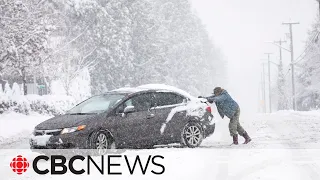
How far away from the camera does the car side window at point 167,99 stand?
13.4 metres

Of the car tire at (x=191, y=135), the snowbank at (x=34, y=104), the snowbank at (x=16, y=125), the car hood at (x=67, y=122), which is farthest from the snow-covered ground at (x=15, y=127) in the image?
the car tire at (x=191, y=135)

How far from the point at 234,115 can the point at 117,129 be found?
3.70 m

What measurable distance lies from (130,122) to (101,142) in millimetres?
983

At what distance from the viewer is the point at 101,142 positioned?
1172cm

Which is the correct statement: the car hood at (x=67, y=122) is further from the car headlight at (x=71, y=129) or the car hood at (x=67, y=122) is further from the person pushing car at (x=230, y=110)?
the person pushing car at (x=230, y=110)

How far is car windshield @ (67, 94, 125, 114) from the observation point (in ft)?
41.0

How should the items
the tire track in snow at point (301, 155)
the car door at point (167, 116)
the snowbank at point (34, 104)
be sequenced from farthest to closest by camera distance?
the snowbank at point (34, 104), the car door at point (167, 116), the tire track in snow at point (301, 155)

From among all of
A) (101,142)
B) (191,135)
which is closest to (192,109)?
(191,135)

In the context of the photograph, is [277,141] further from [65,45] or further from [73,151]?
[65,45]

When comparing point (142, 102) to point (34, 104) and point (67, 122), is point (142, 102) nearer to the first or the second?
point (67, 122)

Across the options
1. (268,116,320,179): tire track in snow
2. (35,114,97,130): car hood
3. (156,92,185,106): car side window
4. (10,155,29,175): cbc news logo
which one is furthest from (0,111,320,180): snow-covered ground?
(156,92,185,106): car side window

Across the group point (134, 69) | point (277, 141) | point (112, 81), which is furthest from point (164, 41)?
point (277, 141)

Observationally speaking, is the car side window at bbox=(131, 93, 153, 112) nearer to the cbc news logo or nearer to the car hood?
the car hood

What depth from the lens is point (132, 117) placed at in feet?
41.1
